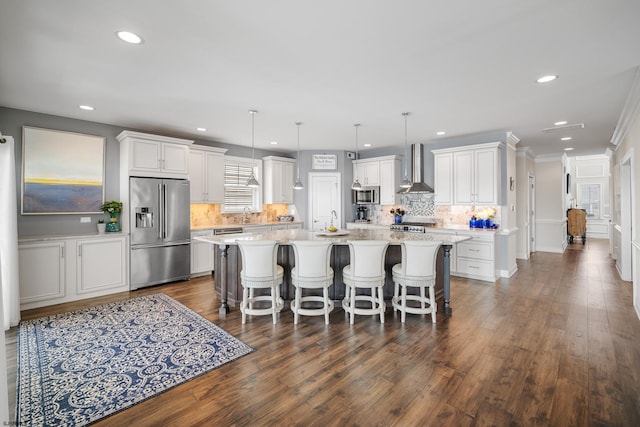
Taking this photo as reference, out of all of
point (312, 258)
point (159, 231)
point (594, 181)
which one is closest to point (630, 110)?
point (312, 258)

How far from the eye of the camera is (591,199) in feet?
39.6

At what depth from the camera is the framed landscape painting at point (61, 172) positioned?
14.7 feet

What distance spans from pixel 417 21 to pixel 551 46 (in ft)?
4.25

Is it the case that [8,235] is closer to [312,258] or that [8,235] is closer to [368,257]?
[312,258]

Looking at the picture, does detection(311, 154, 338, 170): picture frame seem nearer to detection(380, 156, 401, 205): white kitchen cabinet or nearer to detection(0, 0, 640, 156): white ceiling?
detection(380, 156, 401, 205): white kitchen cabinet

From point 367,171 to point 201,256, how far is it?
13.9 feet

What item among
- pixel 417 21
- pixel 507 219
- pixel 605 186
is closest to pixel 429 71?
pixel 417 21

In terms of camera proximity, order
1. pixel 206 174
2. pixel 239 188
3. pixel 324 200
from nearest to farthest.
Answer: pixel 206 174 → pixel 239 188 → pixel 324 200

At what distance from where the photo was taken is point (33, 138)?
14.7ft

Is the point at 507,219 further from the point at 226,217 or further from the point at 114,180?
the point at 114,180

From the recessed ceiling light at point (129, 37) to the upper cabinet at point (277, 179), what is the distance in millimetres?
4762

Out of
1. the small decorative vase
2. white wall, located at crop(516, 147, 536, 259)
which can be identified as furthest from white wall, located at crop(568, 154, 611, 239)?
the small decorative vase

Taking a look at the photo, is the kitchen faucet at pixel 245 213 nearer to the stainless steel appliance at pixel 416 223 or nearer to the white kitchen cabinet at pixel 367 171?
the white kitchen cabinet at pixel 367 171

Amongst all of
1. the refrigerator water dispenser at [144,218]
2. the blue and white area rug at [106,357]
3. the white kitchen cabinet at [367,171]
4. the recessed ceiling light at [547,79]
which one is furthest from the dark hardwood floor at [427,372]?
the white kitchen cabinet at [367,171]
